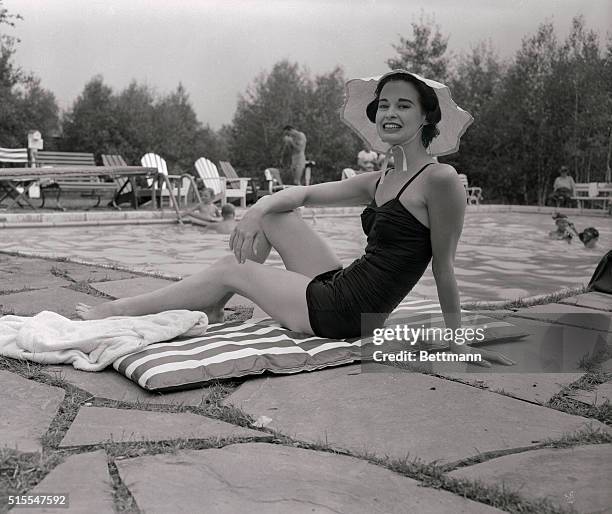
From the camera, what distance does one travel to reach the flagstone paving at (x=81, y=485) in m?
1.01

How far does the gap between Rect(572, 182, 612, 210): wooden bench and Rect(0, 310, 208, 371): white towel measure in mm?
10735

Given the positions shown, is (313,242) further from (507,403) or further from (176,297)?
(507,403)

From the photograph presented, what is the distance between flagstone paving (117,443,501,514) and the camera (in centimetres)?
105

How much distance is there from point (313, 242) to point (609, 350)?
0.94 metres

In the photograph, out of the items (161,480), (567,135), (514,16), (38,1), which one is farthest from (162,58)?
(161,480)

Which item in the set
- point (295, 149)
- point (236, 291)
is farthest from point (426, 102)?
point (295, 149)

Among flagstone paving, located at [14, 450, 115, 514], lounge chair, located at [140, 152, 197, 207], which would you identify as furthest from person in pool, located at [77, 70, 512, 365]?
lounge chair, located at [140, 152, 197, 207]

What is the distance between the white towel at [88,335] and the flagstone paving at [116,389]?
0.11ft

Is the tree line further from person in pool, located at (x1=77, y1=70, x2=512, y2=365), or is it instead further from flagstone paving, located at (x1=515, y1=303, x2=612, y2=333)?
person in pool, located at (x1=77, y1=70, x2=512, y2=365)

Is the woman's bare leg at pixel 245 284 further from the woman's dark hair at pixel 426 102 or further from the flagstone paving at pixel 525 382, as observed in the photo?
the flagstone paving at pixel 525 382

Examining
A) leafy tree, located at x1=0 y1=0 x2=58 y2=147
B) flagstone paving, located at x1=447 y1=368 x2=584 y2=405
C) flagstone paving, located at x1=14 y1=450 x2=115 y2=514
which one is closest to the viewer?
flagstone paving, located at x1=14 y1=450 x2=115 y2=514

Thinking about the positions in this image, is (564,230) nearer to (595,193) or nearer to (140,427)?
(140,427)

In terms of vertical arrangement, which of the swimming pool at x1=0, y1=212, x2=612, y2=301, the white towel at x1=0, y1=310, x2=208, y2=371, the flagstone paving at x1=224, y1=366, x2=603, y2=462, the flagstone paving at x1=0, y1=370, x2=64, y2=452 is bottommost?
the swimming pool at x1=0, y1=212, x2=612, y2=301

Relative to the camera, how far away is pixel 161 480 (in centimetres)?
111
